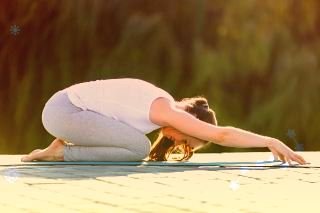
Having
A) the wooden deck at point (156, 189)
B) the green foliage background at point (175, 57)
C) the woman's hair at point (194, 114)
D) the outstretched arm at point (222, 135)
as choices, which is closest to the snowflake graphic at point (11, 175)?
the wooden deck at point (156, 189)

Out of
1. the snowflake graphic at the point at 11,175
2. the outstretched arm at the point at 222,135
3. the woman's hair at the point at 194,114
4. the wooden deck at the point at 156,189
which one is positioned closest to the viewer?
the wooden deck at the point at 156,189

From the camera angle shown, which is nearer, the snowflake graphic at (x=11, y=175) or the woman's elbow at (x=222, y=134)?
the snowflake graphic at (x=11, y=175)

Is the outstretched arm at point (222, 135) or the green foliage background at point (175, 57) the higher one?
the green foliage background at point (175, 57)

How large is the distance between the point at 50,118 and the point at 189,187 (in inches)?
82.3

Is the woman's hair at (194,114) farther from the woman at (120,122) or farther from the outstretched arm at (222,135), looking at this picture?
the outstretched arm at (222,135)

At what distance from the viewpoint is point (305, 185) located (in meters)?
3.70

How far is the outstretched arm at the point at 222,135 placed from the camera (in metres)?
4.64

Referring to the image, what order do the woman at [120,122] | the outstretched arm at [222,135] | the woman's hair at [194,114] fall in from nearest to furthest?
the outstretched arm at [222,135] < the woman at [120,122] < the woman's hair at [194,114]

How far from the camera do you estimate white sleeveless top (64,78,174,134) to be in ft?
16.2

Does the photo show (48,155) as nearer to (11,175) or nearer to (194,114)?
(194,114)

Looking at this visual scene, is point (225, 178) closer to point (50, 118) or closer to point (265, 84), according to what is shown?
point (50, 118)

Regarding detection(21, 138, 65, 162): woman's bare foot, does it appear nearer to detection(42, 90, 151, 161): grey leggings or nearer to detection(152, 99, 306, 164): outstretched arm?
detection(42, 90, 151, 161): grey leggings

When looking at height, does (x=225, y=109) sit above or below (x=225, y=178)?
above

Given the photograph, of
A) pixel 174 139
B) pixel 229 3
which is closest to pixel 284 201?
pixel 174 139
